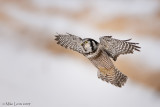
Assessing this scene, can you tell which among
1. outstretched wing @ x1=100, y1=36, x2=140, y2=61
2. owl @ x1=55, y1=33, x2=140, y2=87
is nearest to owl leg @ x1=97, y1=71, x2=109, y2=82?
owl @ x1=55, y1=33, x2=140, y2=87

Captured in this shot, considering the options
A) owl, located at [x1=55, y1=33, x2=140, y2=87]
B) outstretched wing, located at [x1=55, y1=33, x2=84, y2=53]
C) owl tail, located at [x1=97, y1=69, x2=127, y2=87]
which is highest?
outstretched wing, located at [x1=55, y1=33, x2=84, y2=53]

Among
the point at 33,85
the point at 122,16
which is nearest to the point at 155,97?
the point at 122,16

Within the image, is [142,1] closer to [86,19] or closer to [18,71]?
[86,19]

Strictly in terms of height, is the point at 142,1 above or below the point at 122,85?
above

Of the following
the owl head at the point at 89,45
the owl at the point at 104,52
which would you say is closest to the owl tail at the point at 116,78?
the owl at the point at 104,52

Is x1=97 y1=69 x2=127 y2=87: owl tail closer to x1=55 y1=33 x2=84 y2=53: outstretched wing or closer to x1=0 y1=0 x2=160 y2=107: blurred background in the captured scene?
x1=0 y1=0 x2=160 y2=107: blurred background

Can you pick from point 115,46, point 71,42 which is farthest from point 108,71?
point 71,42

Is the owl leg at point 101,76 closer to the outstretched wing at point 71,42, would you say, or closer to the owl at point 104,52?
the owl at point 104,52
